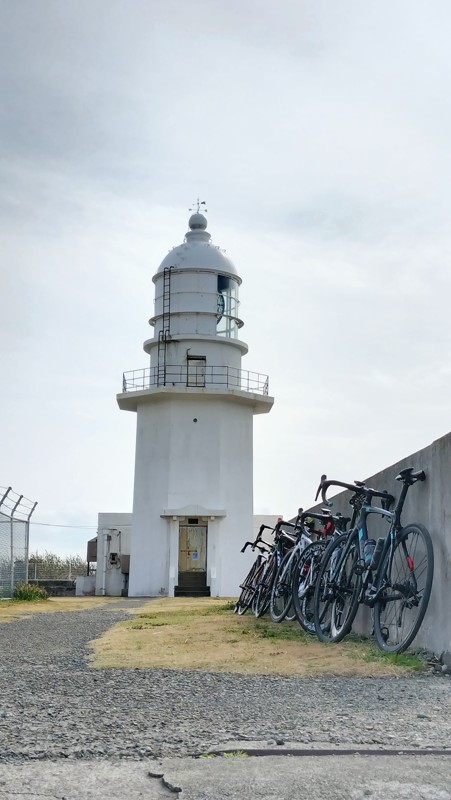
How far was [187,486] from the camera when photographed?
27.7m

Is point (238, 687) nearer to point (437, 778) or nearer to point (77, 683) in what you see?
point (77, 683)

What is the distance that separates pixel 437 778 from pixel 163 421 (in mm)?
25597

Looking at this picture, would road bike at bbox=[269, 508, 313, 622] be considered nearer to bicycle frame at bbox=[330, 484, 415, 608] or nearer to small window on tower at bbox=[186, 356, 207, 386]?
bicycle frame at bbox=[330, 484, 415, 608]

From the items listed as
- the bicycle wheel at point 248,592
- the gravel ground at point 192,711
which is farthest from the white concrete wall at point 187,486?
the gravel ground at point 192,711

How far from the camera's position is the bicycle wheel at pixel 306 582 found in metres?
8.86

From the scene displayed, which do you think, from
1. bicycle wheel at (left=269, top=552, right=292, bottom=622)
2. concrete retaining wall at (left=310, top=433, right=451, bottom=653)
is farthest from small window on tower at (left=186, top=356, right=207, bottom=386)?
concrete retaining wall at (left=310, top=433, right=451, bottom=653)

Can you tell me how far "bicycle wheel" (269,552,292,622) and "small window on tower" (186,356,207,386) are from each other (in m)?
17.7

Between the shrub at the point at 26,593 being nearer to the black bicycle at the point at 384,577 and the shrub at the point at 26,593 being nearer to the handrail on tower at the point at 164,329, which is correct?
the handrail on tower at the point at 164,329

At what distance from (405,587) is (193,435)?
2194cm

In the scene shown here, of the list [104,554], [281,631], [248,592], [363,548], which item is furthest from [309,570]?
[104,554]

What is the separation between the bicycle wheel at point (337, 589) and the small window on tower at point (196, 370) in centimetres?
2036

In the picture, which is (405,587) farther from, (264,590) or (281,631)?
(264,590)

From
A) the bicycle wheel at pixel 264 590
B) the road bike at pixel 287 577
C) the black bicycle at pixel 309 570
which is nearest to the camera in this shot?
the black bicycle at pixel 309 570

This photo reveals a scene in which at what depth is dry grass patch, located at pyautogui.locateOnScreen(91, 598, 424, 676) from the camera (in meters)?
6.06
